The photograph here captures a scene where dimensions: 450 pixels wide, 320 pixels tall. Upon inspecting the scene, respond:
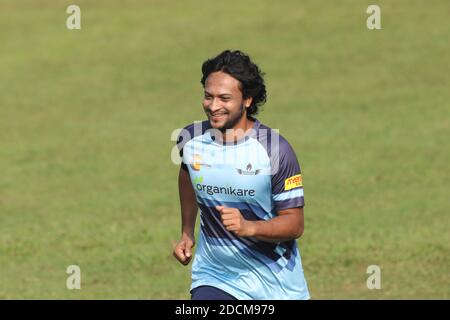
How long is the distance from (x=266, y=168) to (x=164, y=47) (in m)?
22.9

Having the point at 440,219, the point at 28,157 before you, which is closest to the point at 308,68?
the point at 28,157

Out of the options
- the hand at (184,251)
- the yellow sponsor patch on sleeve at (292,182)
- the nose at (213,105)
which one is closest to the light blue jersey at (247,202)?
the yellow sponsor patch on sleeve at (292,182)

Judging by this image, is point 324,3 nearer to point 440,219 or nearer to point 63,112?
point 63,112

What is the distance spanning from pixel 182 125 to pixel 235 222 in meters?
16.6

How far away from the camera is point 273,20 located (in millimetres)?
32969

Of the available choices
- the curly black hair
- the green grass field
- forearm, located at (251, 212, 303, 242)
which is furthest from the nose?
the green grass field

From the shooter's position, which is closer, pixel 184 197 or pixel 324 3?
pixel 184 197

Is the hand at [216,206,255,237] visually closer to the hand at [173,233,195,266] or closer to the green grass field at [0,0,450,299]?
the hand at [173,233,195,266]

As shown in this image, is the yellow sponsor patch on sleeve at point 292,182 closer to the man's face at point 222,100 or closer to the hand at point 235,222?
the hand at point 235,222

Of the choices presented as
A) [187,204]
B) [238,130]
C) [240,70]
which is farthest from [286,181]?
[187,204]

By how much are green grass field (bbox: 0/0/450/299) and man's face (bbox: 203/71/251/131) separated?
6.24 metres

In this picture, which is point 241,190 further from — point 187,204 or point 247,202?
point 187,204

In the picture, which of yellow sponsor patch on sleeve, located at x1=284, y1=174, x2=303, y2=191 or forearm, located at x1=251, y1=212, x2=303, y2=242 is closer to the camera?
forearm, located at x1=251, y1=212, x2=303, y2=242

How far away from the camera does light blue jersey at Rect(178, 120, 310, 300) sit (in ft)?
28.6
